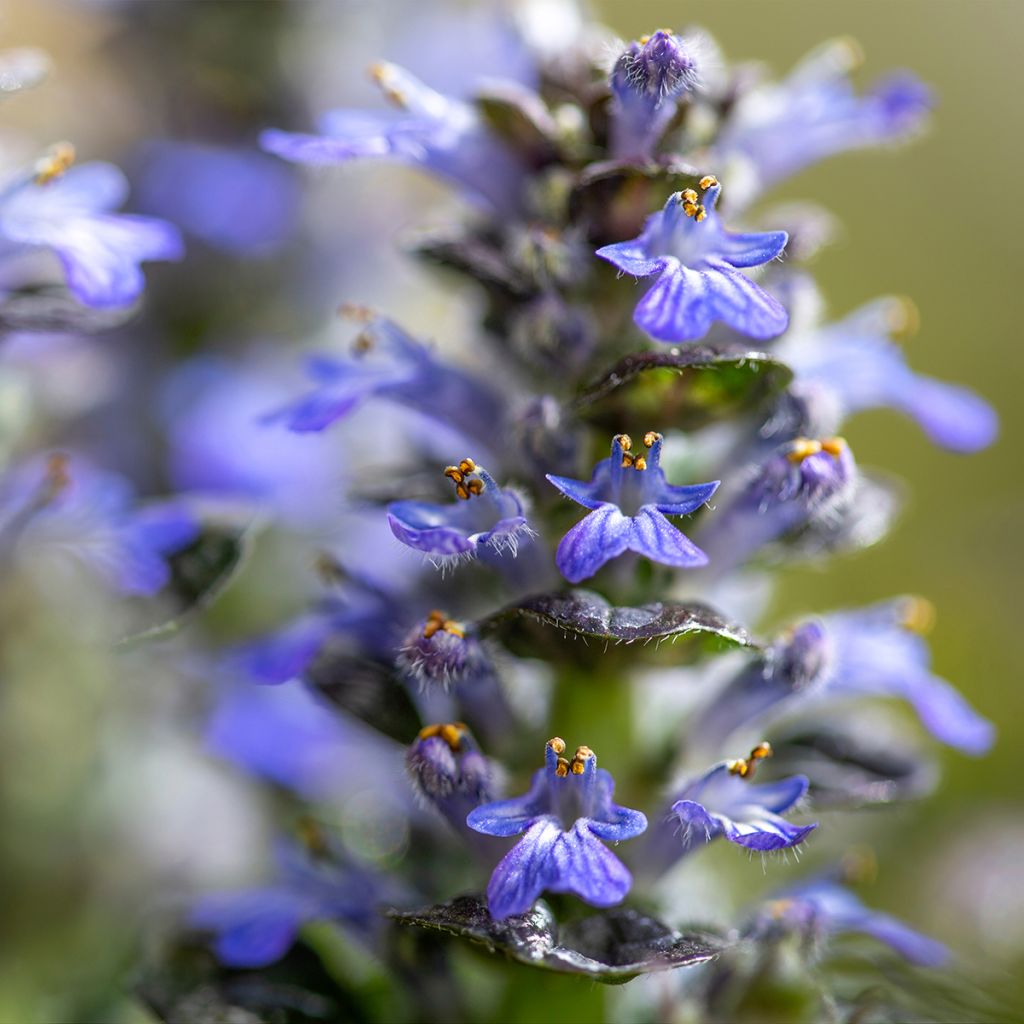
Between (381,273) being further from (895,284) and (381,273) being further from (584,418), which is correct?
(895,284)

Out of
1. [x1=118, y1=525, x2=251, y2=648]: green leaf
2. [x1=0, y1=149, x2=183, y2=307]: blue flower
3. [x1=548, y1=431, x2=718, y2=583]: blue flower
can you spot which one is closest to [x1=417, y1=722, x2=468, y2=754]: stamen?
[x1=548, y1=431, x2=718, y2=583]: blue flower

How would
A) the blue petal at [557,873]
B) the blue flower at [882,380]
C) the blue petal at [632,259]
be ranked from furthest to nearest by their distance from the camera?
the blue flower at [882,380]
the blue petal at [632,259]
the blue petal at [557,873]

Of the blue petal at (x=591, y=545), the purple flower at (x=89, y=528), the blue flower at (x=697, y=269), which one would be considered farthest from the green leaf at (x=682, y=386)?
the purple flower at (x=89, y=528)

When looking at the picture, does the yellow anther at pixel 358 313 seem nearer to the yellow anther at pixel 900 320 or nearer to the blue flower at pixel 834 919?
the yellow anther at pixel 900 320

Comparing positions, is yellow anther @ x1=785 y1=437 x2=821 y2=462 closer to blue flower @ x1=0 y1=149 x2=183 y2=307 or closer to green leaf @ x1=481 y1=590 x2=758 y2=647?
green leaf @ x1=481 y1=590 x2=758 y2=647

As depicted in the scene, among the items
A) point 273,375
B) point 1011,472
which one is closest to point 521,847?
point 273,375

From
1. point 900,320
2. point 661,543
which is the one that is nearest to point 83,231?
point 661,543
